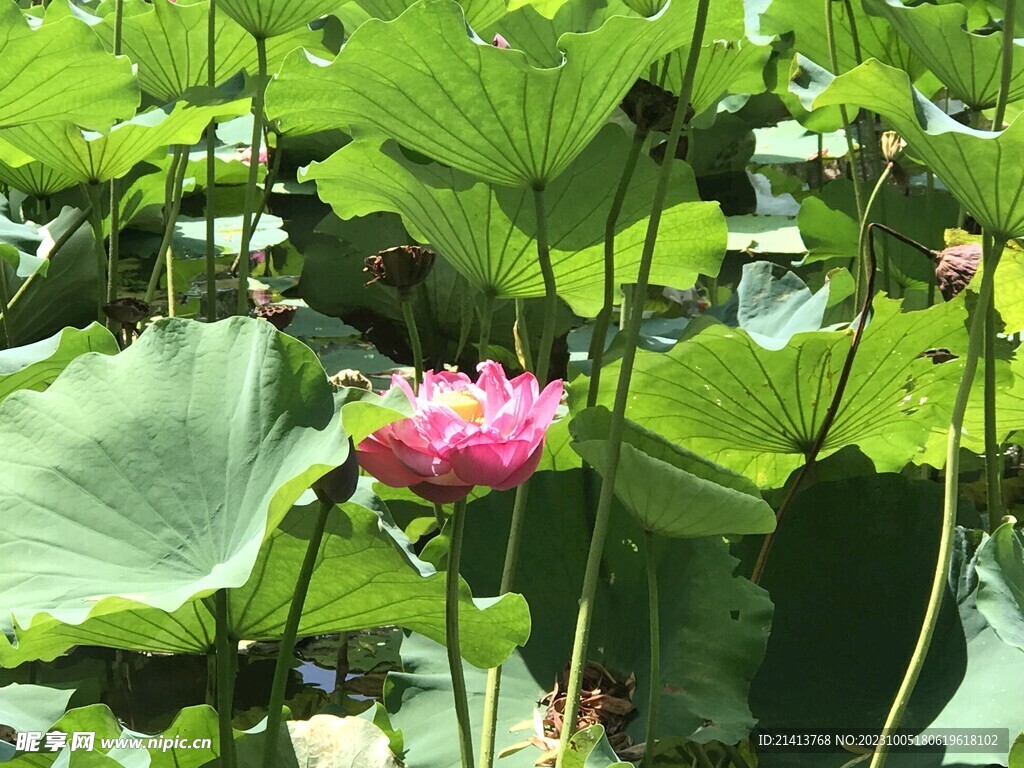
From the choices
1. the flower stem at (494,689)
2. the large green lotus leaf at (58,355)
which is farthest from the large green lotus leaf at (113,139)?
the flower stem at (494,689)

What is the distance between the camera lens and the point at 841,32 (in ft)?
4.97

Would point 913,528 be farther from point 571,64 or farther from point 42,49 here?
point 42,49

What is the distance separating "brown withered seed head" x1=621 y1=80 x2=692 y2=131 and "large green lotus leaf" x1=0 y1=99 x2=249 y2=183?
1.52 feet

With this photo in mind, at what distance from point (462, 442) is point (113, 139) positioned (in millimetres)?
779

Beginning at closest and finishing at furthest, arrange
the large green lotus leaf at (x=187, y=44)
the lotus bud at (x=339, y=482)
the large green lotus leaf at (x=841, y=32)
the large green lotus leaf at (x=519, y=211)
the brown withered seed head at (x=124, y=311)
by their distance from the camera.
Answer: the lotus bud at (x=339, y=482), the large green lotus leaf at (x=519, y=211), the brown withered seed head at (x=124, y=311), the large green lotus leaf at (x=187, y=44), the large green lotus leaf at (x=841, y=32)

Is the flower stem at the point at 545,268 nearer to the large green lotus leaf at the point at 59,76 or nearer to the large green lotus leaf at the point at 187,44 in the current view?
the large green lotus leaf at the point at 59,76

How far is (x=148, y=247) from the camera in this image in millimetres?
2098

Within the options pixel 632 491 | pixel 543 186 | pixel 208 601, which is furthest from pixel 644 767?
pixel 543 186

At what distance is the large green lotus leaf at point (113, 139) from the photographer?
1.14m

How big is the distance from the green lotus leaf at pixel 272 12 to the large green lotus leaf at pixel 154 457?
459 mm

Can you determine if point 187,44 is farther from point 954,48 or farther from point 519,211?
point 954,48

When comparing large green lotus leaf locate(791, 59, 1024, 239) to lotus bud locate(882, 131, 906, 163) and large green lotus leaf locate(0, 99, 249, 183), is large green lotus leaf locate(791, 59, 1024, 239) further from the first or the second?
large green lotus leaf locate(0, 99, 249, 183)

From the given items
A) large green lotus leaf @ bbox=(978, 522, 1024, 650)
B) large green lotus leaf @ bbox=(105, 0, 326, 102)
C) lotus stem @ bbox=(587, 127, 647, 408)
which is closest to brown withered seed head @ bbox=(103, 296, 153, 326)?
large green lotus leaf @ bbox=(105, 0, 326, 102)

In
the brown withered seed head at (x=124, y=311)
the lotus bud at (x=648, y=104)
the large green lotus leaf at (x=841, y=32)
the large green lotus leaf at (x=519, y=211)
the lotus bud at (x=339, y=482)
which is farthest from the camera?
the large green lotus leaf at (x=841, y=32)
